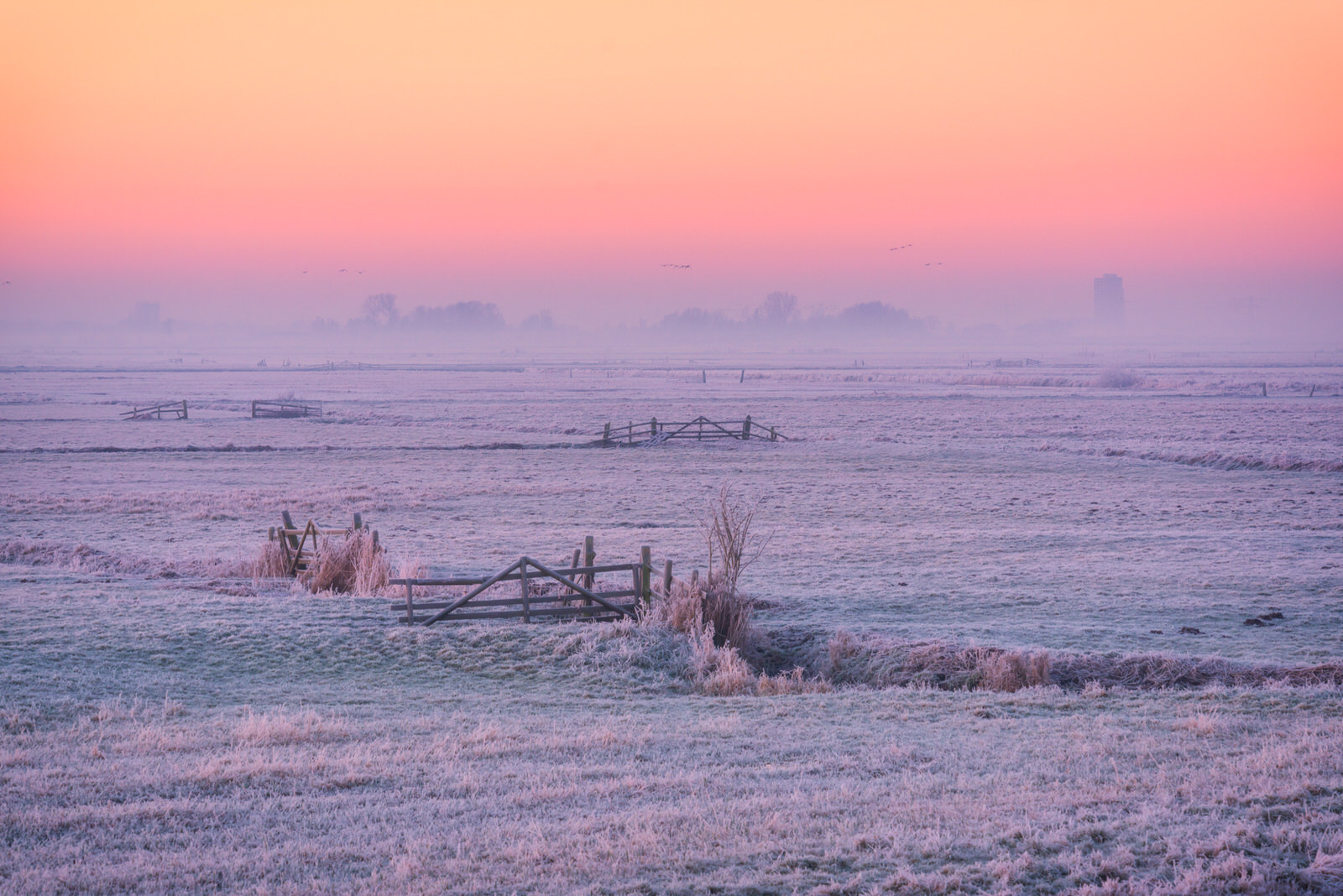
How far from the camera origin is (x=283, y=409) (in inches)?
2655

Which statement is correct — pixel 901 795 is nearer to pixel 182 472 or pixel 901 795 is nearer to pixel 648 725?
pixel 648 725

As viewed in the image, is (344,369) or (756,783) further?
(344,369)

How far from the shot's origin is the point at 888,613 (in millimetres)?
17750

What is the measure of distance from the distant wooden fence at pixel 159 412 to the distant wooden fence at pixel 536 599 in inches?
2064

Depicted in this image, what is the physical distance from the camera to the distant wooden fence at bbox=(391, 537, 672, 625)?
16.3 m

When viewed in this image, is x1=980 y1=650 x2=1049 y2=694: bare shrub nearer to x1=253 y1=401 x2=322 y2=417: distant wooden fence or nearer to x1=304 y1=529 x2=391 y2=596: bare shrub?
x1=304 y1=529 x2=391 y2=596: bare shrub

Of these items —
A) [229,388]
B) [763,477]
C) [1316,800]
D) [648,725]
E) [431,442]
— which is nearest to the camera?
[1316,800]

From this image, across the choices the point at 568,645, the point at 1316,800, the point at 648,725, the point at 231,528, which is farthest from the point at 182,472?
the point at 1316,800

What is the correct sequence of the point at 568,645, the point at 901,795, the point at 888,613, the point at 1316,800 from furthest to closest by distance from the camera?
the point at 888,613 < the point at 568,645 < the point at 901,795 < the point at 1316,800

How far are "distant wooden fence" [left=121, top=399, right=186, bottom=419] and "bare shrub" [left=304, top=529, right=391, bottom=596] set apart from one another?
48.9 meters

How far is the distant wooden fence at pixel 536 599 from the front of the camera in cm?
1634

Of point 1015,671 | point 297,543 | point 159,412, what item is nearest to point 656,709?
point 1015,671

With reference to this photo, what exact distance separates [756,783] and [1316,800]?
167 inches

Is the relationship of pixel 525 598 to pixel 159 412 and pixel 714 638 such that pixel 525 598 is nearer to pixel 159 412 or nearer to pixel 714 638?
pixel 714 638
